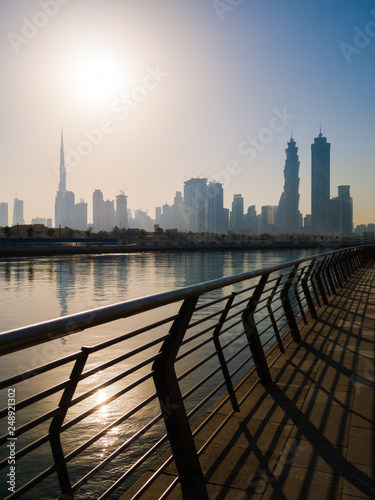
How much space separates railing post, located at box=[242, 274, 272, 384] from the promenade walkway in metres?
0.16

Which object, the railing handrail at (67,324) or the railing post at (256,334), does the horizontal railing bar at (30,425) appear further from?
the railing post at (256,334)

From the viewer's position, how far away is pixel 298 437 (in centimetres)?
344

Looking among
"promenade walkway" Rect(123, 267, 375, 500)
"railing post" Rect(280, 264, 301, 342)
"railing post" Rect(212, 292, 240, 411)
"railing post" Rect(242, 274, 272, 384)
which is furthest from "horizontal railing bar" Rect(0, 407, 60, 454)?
"railing post" Rect(280, 264, 301, 342)

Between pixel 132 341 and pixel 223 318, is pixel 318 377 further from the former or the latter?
pixel 132 341

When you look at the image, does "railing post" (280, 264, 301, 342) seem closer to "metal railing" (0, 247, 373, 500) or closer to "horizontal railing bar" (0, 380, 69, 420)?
"metal railing" (0, 247, 373, 500)

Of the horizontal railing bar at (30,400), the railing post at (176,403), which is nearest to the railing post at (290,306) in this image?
the railing post at (176,403)

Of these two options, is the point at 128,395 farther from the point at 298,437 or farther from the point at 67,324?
the point at 67,324

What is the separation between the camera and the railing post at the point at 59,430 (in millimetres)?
1795

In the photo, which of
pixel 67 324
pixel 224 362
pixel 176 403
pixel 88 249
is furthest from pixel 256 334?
pixel 88 249

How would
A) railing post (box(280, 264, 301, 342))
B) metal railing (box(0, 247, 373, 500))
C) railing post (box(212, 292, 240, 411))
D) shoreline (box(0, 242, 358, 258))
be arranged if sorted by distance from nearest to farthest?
metal railing (box(0, 247, 373, 500)), railing post (box(212, 292, 240, 411)), railing post (box(280, 264, 301, 342)), shoreline (box(0, 242, 358, 258))

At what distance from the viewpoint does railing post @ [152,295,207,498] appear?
106 inches

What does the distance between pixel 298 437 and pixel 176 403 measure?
128 cm

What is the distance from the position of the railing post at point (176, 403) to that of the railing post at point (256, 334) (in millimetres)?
1712

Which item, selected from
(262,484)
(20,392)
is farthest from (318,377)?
(20,392)
